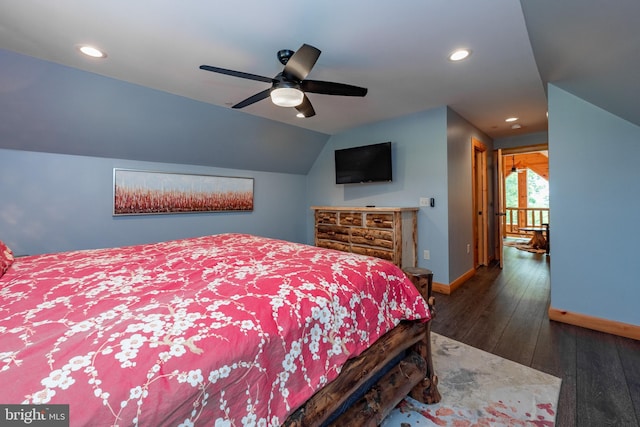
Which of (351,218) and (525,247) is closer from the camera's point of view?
(351,218)

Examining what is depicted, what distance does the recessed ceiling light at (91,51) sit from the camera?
6.42 feet

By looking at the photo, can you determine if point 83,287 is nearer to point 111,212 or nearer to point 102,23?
point 102,23

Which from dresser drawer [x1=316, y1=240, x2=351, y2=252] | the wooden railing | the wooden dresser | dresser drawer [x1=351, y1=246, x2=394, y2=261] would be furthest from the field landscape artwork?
the wooden railing

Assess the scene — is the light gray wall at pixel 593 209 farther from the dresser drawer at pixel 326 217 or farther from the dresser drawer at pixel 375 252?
the dresser drawer at pixel 326 217

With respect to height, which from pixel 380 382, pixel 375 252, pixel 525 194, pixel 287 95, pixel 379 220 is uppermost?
pixel 287 95

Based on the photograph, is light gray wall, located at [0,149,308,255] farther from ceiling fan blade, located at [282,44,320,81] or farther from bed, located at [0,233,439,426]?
ceiling fan blade, located at [282,44,320,81]

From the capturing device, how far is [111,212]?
317 cm

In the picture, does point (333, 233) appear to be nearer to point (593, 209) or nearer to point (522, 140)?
point (593, 209)

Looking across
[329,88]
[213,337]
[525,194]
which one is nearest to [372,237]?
[329,88]

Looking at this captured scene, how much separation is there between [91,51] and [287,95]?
5.09 feet

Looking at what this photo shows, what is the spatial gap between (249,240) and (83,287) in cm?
122

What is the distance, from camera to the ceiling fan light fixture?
73.7 inches

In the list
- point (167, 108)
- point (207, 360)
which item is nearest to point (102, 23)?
point (167, 108)

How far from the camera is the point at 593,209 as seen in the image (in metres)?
2.34
